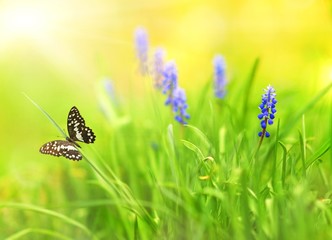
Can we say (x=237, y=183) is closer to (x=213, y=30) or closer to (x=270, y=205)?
(x=270, y=205)

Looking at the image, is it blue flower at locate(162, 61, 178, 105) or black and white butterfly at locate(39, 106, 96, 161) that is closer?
black and white butterfly at locate(39, 106, 96, 161)

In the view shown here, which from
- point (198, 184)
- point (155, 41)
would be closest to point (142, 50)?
point (198, 184)

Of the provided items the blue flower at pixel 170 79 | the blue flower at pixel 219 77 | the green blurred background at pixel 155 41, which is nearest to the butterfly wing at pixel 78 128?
the blue flower at pixel 170 79

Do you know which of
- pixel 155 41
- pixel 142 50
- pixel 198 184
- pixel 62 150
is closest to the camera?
pixel 62 150

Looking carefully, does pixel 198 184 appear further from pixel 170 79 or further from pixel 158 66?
pixel 158 66

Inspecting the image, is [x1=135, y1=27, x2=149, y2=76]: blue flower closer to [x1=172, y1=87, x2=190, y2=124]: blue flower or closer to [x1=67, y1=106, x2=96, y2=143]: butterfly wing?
[x1=172, y1=87, x2=190, y2=124]: blue flower

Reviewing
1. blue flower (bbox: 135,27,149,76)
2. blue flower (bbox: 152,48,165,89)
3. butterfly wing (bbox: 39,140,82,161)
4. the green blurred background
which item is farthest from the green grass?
the green blurred background

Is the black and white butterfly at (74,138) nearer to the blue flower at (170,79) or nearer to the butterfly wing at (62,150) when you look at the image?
the butterfly wing at (62,150)
